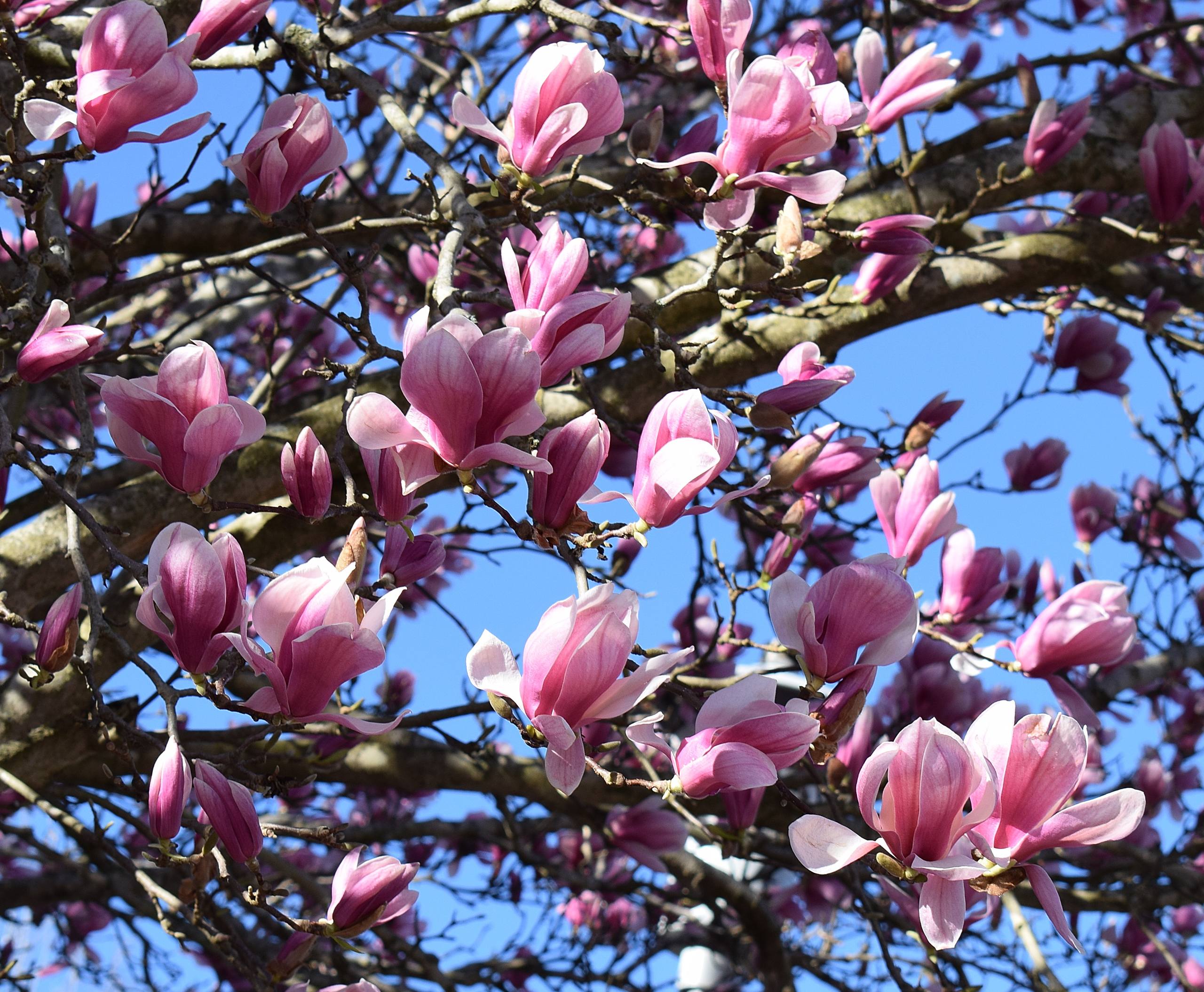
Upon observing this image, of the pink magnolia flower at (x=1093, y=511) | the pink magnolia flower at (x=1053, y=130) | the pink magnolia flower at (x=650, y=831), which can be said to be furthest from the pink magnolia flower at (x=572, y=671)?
the pink magnolia flower at (x=1093, y=511)

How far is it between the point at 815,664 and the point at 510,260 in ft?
1.58

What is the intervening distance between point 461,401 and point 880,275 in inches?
40.0

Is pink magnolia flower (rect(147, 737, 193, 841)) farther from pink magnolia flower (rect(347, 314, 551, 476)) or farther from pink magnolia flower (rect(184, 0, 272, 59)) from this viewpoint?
pink magnolia flower (rect(184, 0, 272, 59))

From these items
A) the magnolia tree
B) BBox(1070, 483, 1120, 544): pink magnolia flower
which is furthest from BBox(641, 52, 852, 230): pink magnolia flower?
BBox(1070, 483, 1120, 544): pink magnolia flower

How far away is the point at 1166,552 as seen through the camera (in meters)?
2.87

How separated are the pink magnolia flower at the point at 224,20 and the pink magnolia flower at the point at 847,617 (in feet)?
2.88

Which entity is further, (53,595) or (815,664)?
(53,595)

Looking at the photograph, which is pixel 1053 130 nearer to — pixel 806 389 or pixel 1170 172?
pixel 1170 172

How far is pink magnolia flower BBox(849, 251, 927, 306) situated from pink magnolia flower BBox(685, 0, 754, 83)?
444 millimetres

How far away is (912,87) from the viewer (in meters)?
1.44

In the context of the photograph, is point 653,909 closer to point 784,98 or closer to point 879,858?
point 879,858

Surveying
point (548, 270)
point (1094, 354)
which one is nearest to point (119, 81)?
point (548, 270)

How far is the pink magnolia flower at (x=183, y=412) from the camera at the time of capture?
0.95m

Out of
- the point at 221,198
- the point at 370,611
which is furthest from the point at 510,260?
the point at 221,198
